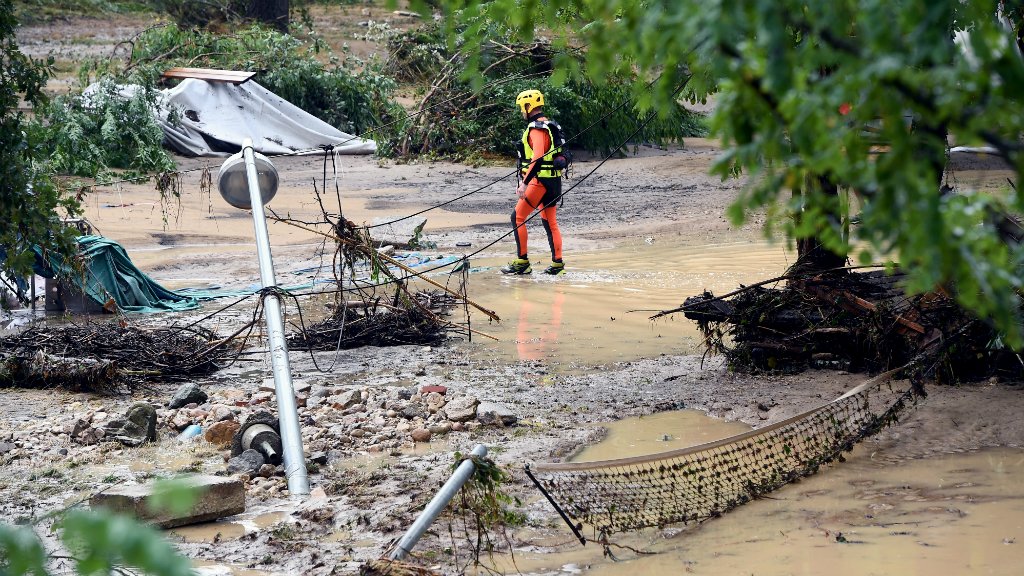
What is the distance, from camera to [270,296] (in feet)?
21.6

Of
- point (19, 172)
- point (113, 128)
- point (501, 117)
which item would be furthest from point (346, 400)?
point (501, 117)

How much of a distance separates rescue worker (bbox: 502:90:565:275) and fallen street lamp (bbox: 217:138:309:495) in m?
3.80

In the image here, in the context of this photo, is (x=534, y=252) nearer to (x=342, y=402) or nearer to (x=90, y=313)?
(x=90, y=313)

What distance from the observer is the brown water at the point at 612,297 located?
8.55 meters

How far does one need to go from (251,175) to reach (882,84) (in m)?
6.32

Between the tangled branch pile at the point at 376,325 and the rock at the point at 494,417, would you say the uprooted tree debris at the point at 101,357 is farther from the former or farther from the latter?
the rock at the point at 494,417

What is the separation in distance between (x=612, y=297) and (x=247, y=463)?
17.6 feet

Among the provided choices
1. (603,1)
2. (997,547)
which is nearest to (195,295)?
(997,547)

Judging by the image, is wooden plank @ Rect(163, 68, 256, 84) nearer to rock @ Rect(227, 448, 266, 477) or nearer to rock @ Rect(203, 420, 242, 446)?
rock @ Rect(203, 420, 242, 446)

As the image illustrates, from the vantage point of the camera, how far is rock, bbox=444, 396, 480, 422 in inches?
249

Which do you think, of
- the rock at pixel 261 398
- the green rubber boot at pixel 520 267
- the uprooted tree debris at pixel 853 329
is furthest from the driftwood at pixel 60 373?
the green rubber boot at pixel 520 267

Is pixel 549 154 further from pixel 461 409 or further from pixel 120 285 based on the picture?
pixel 461 409

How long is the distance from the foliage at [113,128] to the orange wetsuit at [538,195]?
8463 millimetres

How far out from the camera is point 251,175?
25.1 feet
